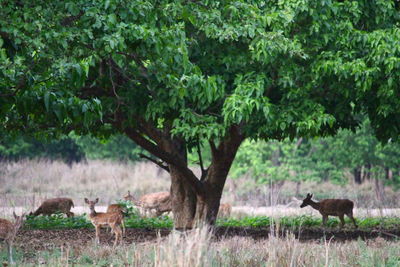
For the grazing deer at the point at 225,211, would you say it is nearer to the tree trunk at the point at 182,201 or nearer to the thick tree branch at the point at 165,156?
the tree trunk at the point at 182,201

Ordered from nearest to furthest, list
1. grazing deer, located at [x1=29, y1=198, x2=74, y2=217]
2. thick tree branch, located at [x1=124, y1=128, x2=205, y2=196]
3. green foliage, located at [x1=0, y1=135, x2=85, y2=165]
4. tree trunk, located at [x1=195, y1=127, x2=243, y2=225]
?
thick tree branch, located at [x1=124, y1=128, x2=205, y2=196] → tree trunk, located at [x1=195, y1=127, x2=243, y2=225] → grazing deer, located at [x1=29, y1=198, x2=74, y2=217] → green foliage, located at [x1=0, y1=135, x2=85, y2=165]

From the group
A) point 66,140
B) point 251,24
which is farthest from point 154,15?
point 66,140

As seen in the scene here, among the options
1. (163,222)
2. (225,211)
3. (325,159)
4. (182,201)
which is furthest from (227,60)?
(325,159)

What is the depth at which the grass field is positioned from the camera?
7.54m

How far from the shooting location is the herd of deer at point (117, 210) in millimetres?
10827

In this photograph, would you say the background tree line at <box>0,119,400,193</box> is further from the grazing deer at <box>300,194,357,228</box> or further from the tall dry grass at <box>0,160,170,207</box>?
the grazing deer at <box>300,194,357,228</box>

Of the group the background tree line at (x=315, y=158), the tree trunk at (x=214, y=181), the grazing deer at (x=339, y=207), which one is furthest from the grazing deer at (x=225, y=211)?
the background tree line at (x=315, y=158)

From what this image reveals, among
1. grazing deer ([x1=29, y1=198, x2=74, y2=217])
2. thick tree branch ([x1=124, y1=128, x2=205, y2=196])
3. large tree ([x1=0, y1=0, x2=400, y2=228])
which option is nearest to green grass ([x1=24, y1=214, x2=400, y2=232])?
grazing deer ([x1=29, y1=198, x2=74, y2=217])

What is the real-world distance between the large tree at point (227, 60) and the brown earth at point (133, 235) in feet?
6.00

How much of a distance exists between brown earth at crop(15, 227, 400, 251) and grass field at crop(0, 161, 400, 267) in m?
0.02

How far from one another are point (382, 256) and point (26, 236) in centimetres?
738

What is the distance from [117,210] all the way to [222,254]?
4476 mm

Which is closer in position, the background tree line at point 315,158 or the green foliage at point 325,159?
the green foliage at point 325,159

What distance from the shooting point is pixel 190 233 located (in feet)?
22.5
